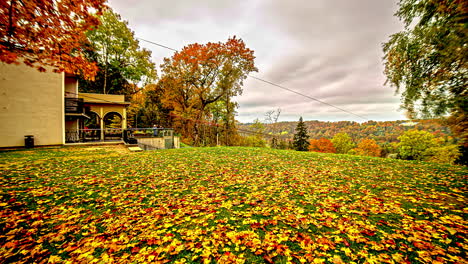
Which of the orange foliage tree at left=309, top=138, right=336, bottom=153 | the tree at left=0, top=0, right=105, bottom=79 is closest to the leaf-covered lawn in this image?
the tree at left=0, top=0, right=105, bottom=79

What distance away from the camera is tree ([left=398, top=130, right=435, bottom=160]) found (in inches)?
932

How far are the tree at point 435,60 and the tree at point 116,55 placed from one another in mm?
23830

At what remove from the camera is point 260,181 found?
505 centimetres

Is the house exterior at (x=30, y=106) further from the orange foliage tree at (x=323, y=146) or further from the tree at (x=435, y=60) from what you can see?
the orange foliage tree at (x=323, y=146)

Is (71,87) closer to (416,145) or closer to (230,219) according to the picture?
(230,219)

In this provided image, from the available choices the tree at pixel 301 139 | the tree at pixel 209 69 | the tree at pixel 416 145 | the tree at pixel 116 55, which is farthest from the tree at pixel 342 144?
the tree at pixel 116 55

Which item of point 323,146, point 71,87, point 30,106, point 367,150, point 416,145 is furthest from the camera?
point 323,146

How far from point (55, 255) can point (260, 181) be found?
169 inches

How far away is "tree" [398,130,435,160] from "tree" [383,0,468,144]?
90.2ft

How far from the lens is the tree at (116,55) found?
1848 centimetres

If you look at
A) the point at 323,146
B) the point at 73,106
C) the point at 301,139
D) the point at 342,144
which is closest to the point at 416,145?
the point at 342,144

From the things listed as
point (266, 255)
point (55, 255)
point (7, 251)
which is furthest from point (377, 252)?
point (7, 251)

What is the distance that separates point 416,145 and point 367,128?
129 ft

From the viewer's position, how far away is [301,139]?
116 feet
